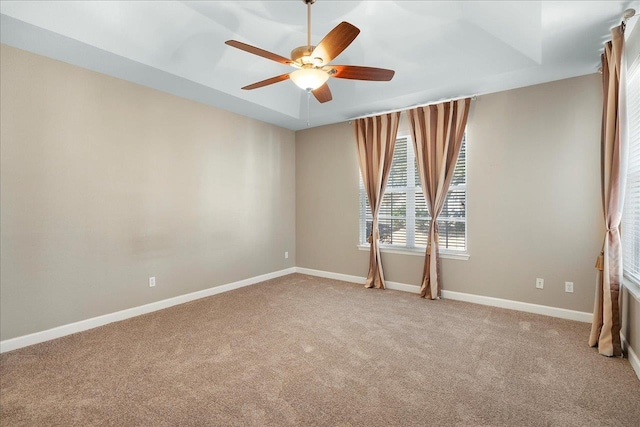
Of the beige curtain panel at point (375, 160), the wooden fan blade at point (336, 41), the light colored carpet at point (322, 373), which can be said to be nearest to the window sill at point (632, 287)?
the light colored carpet at point (322, 373)

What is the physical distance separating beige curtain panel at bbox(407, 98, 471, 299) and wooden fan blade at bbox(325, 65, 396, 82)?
72.4 inches

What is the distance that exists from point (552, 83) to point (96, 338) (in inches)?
212

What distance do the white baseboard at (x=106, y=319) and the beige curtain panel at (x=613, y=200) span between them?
4135mm

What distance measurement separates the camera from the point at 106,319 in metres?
3.27

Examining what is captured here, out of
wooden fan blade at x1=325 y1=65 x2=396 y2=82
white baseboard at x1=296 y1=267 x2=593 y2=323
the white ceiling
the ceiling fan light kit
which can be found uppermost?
the white ceiling

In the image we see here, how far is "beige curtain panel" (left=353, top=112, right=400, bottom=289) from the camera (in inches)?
178

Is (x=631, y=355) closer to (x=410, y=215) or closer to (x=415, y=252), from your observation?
(x=415, y=252)

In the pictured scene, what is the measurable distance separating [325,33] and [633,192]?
10.2ft

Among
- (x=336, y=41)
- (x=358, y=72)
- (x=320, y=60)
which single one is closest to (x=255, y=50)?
(x=320, y=60)

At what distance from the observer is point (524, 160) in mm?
3621

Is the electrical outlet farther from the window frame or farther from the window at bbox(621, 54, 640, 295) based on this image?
the window frame

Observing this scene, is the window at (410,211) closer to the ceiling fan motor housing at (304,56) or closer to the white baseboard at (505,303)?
the white baseboard at (505,303)

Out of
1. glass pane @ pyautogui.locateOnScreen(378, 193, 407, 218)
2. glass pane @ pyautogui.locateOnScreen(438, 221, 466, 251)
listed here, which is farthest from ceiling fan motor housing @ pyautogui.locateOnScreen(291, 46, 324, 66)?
glass pane @ pyautogui.locateOnScreen(438, 221, 466, 251)

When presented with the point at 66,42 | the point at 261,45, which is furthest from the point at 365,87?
the point at 66,42
